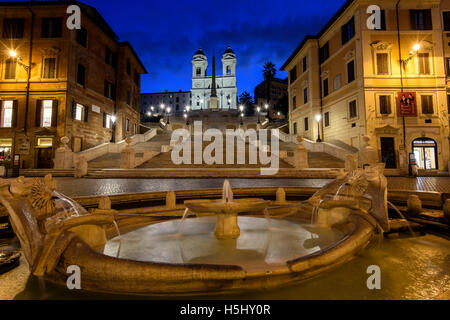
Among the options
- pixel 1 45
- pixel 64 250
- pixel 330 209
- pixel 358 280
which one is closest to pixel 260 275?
pixel 358 280

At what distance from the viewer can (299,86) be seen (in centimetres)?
2931

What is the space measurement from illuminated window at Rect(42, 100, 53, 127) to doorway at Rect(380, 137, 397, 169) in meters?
29.3

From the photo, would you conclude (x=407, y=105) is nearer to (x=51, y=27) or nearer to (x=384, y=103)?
(x=384, y=103)

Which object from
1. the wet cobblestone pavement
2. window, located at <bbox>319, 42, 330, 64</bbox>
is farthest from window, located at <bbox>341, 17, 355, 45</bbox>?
the wet cobblestone pavement

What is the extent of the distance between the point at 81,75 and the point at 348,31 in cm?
2645

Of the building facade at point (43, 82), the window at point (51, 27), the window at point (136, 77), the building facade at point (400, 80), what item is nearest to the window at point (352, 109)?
the building facade at point (400, 80)

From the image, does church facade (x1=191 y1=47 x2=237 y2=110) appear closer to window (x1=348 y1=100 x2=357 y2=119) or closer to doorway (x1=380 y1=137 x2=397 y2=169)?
window (x1=348 y1=100 x2=357 y2=119)

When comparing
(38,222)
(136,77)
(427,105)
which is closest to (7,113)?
(136,77)

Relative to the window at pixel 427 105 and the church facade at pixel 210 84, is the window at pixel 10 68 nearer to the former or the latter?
the window at pixel 427 105

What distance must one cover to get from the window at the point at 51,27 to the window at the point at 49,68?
2.53 m

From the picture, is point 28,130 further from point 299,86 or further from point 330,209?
point 299,86

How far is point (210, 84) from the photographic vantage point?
80562 millimetres

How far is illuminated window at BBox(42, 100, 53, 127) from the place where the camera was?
66.6 ft
